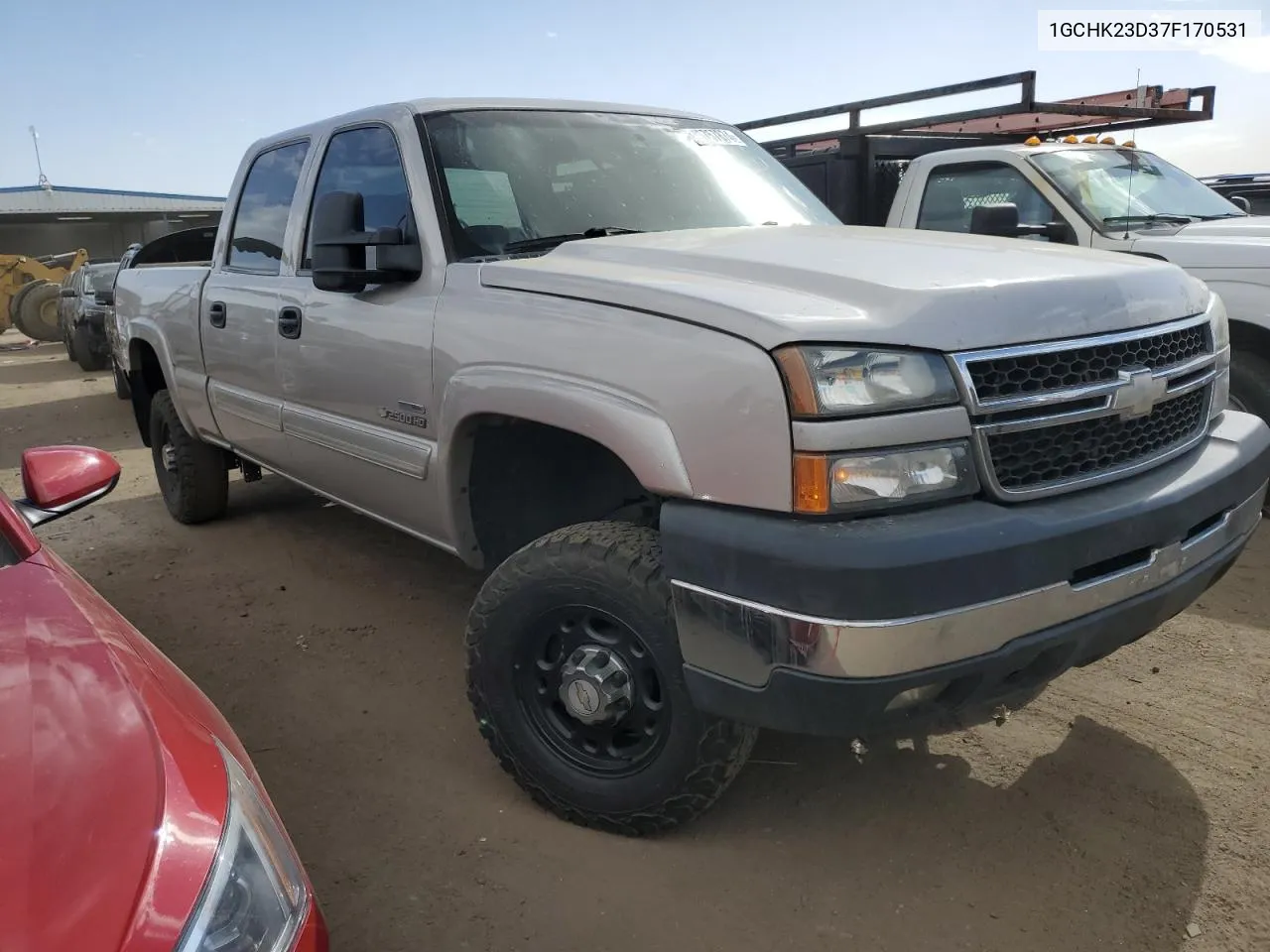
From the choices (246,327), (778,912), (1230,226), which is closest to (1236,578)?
(1230,226)

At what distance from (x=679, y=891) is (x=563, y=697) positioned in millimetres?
540

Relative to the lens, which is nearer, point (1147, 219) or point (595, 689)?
point (595, 689)

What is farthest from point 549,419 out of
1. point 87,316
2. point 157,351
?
point 87,316

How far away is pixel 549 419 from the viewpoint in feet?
7.91

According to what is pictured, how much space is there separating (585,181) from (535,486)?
103cm

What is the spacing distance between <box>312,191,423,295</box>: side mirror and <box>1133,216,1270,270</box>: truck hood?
389 centimetres

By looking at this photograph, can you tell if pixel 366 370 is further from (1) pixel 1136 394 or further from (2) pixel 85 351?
A: (2) pixel 85 351

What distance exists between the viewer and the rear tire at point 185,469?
5355 mm

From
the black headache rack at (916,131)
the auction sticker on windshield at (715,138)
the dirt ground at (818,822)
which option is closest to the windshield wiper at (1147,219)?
the black headache rack at (916,131)

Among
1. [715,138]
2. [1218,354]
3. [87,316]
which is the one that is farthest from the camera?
[87,316]

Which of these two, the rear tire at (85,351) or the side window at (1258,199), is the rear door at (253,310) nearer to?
the side window at (1258,199)

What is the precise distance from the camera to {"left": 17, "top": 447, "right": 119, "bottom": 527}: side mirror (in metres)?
2.32

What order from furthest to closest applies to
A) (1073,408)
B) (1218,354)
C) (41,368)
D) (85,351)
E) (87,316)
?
1. (41,368)
2. (85,351)
3. (87,316)
4. (1218,354)
5. (1073,408)

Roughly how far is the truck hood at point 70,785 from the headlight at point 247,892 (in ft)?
0.31
